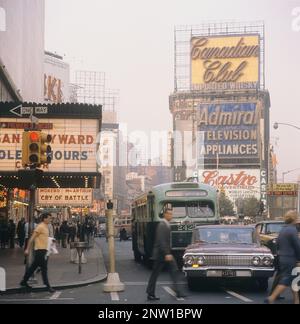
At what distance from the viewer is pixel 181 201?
23.8 metres

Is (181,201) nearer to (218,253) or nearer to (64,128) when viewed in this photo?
(64,128)

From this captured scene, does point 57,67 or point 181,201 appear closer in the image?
point 181,201

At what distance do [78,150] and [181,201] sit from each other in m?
5.57

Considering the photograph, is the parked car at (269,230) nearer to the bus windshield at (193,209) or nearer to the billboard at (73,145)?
the bus windshield at (193,209)

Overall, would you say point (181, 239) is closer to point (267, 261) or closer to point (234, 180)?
point (267, 261)

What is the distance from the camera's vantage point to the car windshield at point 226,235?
55.8 feet

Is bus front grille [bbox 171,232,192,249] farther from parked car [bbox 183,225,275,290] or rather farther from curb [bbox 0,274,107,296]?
parked car [bbox 183,225,275,290]

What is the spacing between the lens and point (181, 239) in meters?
23.0

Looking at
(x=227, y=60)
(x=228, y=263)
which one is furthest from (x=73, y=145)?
(x=227, y=60)

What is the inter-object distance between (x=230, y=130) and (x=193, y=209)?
5054 inches

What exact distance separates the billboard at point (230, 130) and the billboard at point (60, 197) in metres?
100

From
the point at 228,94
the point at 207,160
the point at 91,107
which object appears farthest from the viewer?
the point at 228,94

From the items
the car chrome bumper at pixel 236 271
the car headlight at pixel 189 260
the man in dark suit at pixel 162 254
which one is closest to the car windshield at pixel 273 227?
the car chrome bumper at pixel 236 271
